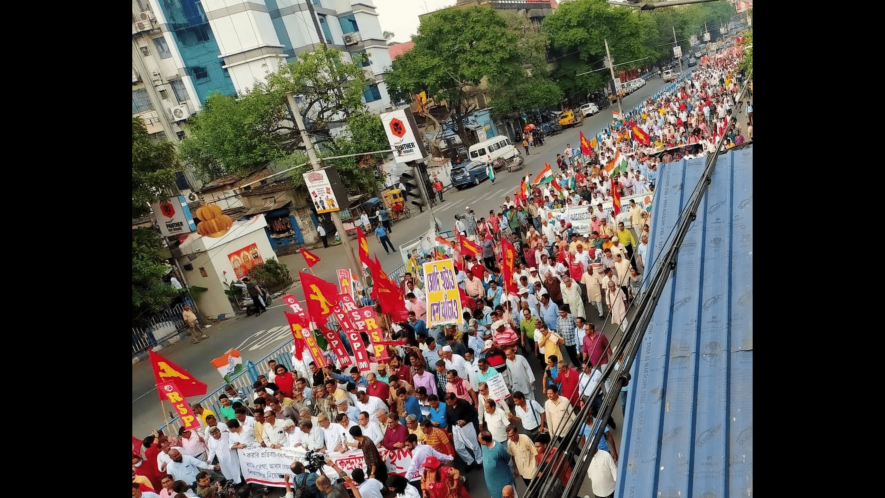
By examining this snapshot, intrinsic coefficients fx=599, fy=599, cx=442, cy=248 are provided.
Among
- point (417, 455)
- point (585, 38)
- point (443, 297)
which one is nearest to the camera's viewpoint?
point (417, 455)

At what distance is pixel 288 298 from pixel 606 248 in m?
6.11

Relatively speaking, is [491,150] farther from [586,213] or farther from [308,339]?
[308,339]

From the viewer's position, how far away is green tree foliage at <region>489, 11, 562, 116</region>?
44.8m

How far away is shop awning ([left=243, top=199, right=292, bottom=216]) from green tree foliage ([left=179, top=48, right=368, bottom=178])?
2034mm

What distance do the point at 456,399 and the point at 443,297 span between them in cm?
277

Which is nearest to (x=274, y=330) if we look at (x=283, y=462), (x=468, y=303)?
(x=468, y=303)

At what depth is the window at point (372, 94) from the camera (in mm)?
42719

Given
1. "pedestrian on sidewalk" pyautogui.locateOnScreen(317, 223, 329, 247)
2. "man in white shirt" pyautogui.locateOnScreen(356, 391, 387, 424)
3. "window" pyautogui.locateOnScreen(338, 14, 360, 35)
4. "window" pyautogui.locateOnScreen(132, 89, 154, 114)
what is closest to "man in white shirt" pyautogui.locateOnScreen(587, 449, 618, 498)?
"man in white shirt" pyautogui.locateOnScreen(356, 391, 387, 424)

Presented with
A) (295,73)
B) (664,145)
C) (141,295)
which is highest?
(295,73)

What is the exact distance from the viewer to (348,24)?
1766 inches

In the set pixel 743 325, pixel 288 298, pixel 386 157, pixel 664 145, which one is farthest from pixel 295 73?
pixel 743 325
